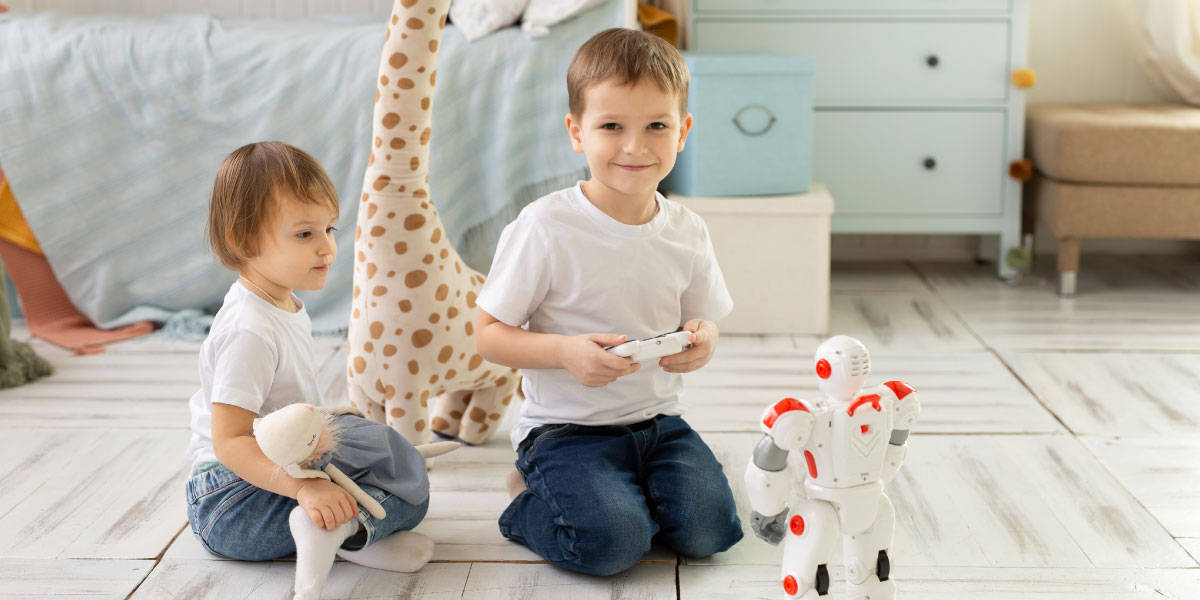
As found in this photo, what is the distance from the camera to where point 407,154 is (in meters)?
1.48

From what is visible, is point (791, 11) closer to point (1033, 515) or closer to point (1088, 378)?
point (1088, 378)

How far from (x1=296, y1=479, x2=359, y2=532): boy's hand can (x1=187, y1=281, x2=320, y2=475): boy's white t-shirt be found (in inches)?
4.0

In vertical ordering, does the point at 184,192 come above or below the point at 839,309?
above

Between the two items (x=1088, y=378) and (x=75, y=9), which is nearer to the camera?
(x=1088, y=378)

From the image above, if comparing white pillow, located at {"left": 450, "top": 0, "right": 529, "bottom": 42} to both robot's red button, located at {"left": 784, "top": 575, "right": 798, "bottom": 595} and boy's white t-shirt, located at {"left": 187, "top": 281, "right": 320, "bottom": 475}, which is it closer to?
boy's white t-shirt, located at {"left": 187, "top": 281, "right": 320, "bottom": 475}

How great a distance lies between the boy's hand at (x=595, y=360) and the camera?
118cm

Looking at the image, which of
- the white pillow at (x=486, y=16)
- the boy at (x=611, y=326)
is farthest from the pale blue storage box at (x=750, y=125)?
the boy at (x=611, y=326)

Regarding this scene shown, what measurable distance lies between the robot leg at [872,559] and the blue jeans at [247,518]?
51 cm

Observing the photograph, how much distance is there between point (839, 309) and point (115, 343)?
60.2 inches

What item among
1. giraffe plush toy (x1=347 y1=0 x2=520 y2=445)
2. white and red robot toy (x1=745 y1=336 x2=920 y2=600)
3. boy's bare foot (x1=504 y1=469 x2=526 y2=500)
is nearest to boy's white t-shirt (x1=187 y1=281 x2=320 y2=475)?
giraffe plush toy (x1=347 y1=0 x2=520 y2=445)

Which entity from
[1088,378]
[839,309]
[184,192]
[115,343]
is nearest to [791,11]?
[839,309]

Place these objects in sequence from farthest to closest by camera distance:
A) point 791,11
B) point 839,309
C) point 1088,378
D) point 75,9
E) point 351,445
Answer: point 75,9 < point 791,11 < point 839,309 < point 1088,378 < point 351,445

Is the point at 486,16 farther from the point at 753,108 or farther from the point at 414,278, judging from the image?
the point at 414,278

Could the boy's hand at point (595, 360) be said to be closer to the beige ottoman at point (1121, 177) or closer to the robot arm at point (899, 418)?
the robot arm at point (899, 418)
